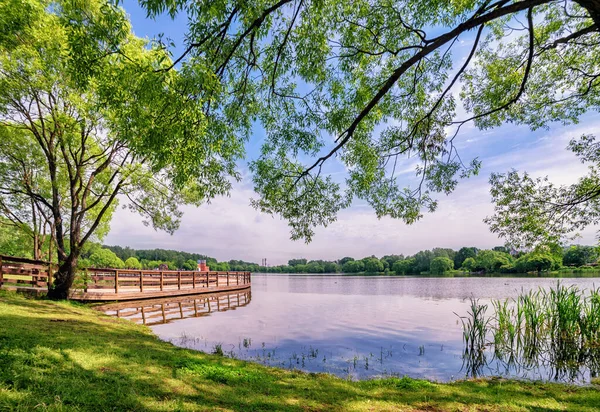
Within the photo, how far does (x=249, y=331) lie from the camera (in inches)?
460

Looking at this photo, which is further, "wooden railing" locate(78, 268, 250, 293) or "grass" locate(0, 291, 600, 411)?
"wooden railing" locate(78, 268, 250, 293)

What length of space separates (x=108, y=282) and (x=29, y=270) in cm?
500

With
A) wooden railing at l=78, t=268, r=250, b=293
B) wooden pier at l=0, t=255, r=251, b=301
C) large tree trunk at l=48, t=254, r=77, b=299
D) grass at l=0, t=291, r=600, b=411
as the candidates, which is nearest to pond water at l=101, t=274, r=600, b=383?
wooden pier at l=0, t=255, r=251, b=301

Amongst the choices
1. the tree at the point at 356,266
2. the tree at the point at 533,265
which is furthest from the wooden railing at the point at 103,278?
the tree at the point at 356,266

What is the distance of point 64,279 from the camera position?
42.2 feet

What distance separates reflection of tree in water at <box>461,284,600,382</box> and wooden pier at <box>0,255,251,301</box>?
51.6ft

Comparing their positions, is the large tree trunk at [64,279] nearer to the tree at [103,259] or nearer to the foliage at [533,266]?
the tree at [103,259]

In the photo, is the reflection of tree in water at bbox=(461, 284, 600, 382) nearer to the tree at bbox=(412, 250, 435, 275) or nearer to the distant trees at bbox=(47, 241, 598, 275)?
the distant trees at bbox=(47, 241, 598, 275)

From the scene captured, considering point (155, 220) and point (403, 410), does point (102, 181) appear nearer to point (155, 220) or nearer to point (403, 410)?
point (155, 220)

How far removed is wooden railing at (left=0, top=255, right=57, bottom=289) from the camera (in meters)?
13.2

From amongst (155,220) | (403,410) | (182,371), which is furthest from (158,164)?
(155,220)

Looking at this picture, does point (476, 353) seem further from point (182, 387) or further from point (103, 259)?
point (103, 259)

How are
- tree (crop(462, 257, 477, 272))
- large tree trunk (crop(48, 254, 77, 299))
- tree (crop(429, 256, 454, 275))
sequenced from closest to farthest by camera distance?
large tree trunk (crop(48, 254, 77, 299)), tree (crop(462, 257, 477, 272)), tree (crop(429, 256, 454, 275))

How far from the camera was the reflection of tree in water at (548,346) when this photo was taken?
743 centimetres
